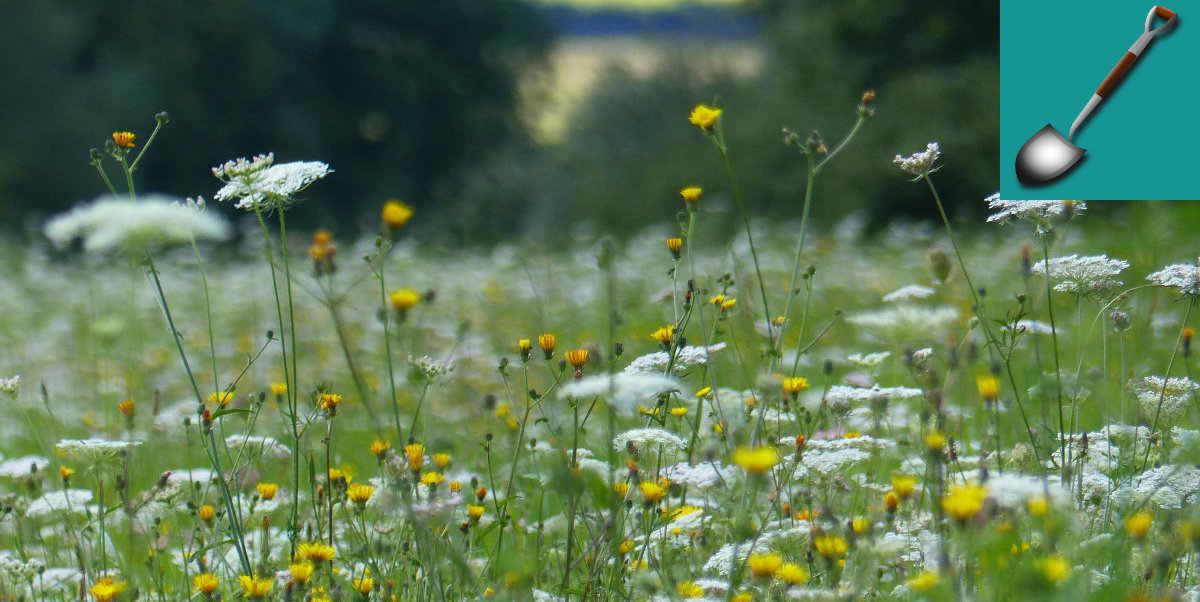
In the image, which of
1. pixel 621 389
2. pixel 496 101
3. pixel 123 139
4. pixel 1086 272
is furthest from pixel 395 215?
pixel 496 101

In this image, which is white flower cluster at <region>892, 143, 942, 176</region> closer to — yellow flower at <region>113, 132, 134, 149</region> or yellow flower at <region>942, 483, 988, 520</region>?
yellow flower at <region>942, 483, 988, 520</region>

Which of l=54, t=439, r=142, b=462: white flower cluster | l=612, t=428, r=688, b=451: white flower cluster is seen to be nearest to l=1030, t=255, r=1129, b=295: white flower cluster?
l=612, t=428, r=688, b=451: white flower cluster

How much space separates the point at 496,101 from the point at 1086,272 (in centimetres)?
2558

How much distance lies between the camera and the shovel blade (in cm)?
284

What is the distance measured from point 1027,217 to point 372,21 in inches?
986

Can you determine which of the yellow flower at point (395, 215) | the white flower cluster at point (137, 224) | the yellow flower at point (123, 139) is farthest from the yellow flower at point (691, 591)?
the yellow flower at point (123, 139)

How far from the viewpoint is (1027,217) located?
75.2 inches

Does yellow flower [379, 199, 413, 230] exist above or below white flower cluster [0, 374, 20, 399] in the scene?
below

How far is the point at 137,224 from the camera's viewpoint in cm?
135

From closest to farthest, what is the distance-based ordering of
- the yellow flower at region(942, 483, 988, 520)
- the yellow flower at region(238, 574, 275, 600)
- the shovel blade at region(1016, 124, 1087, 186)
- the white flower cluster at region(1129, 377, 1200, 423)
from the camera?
the yellow flower at region(942, 483, 988, 520)
the yellow flower at region(238, 574, 275, 600)
the white flower cluster at region(1129, 377, 1200, 423)
the shovel blade at region(1016, 124, 1087, 186)

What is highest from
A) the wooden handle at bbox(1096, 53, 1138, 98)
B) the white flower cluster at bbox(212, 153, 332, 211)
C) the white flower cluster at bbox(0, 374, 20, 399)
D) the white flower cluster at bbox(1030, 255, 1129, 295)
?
the wooden handle at bbox(1096, 53, 1138, 98)

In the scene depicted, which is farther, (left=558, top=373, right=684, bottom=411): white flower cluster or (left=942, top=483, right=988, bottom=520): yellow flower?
(left=558, top=373, right=684, bottom=411): white flower cluster

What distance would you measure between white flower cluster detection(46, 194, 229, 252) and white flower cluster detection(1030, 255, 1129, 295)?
1437 mm

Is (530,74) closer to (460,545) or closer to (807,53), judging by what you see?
(807,53)
